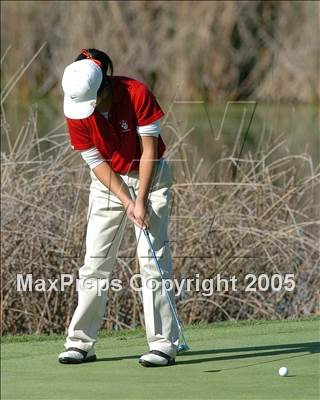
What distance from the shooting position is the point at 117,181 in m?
5.32

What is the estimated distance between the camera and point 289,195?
811cm

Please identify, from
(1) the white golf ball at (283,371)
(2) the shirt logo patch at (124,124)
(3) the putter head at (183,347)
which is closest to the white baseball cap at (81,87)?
(2) the shirt logo patch at (124,124)

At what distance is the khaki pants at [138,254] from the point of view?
5355 mm

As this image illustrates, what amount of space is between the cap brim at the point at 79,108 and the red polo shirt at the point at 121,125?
0.04 meters

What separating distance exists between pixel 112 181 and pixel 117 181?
2 cm

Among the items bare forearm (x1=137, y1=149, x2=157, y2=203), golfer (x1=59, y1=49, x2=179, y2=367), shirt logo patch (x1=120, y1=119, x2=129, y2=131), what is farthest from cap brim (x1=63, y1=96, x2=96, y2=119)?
bare forearm (x1=137, y1=149, x2=157, y2=203)

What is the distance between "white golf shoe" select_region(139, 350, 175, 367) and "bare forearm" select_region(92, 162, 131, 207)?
641 mm

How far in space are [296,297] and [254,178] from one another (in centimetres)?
87

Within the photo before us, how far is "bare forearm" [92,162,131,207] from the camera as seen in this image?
17.3 feet

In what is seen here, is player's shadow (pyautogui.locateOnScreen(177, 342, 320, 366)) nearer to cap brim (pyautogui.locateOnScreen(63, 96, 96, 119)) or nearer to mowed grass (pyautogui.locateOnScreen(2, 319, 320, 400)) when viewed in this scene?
mowed grass (pyautogui.locateOnScreen(2, 319, 320, 400))

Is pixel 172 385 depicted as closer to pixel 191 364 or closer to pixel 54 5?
pixel 191 364

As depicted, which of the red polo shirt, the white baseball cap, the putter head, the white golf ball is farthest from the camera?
the putter head

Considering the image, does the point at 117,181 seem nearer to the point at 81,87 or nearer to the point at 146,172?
the point at 146,172

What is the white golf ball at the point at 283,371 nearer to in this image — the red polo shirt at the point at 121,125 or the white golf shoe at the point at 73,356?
the white golf shoe at the point at 73,356
